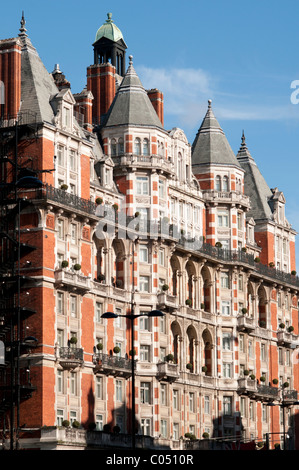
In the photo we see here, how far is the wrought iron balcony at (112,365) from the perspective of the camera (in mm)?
94688

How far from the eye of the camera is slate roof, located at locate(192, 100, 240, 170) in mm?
115750

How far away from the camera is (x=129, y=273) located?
10144 cm

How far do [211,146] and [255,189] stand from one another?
1123 centimetres

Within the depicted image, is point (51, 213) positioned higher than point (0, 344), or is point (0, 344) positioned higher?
point (51, 213)

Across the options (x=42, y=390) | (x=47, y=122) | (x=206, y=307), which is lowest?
(x=42, y=390)

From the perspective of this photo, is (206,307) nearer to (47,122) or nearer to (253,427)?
(253,427)

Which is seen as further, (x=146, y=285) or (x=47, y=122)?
(x=146, y=285)

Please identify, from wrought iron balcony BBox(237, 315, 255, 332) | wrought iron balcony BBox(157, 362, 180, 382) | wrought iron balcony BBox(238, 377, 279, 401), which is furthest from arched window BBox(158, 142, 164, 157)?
wrought iron balcony BBox(238, 377, 279, 401)

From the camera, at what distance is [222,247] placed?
114m

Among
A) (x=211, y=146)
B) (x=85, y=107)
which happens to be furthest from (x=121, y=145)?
(x=211, y=146)

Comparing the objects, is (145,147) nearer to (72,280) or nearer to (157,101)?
(157,101)

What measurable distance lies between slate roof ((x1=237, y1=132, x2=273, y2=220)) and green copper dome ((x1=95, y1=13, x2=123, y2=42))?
1821 cm
